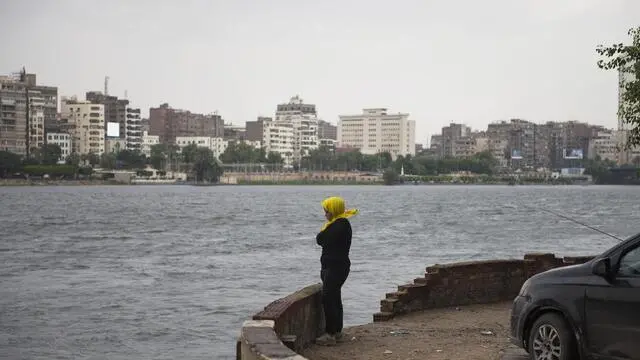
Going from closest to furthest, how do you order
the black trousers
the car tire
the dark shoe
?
1. the car tire
2. the black trousers
3. the dark shoe

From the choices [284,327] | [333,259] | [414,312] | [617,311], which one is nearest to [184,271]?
[414,312]

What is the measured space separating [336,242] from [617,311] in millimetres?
4045

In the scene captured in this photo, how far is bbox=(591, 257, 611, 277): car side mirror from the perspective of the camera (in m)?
9.17

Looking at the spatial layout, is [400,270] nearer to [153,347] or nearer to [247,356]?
[153,347]

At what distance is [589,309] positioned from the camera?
30.4 ft

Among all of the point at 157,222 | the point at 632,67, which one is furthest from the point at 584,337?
the point at 157,222

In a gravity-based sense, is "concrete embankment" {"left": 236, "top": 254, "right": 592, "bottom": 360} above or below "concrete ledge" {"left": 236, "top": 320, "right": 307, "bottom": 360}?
below

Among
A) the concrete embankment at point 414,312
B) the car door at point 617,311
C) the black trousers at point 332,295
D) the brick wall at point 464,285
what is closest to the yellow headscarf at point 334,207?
the black trousers at point 332,295

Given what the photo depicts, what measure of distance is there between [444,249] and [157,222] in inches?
1613

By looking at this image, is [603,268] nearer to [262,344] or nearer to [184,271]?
[262,344]

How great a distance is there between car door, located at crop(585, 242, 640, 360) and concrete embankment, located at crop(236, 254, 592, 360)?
2.51m

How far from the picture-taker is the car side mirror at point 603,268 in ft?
30.1

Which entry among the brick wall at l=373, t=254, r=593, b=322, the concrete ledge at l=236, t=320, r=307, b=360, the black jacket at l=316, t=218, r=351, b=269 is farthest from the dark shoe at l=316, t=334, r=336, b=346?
the concrete ledge at l=236, t=320, r=307, b=360

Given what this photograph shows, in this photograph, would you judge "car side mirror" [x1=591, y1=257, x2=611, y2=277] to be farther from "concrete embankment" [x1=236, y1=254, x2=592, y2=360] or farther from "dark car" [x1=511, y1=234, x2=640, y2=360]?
"concrete embankment" [x1=236, y1=254, x2=592, y2=360]
